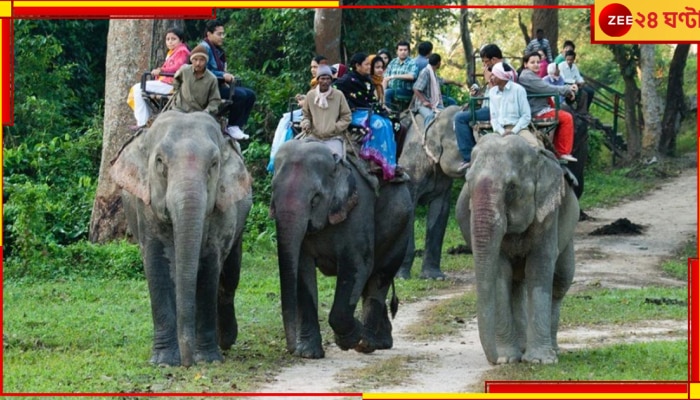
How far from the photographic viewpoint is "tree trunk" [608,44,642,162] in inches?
1268

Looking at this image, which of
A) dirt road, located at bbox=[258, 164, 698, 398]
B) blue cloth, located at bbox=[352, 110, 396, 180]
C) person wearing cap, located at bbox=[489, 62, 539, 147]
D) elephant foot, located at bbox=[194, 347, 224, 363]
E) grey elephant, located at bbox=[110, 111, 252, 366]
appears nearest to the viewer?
dirt road, located at bbox=[258, 164, 698, 398]

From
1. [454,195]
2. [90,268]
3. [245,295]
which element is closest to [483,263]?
[245,295]

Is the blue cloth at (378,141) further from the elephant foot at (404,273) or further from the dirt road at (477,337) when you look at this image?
the elephant foot at (404,273)

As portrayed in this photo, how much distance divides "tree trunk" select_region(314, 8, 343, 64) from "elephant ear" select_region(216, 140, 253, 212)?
1036 cm

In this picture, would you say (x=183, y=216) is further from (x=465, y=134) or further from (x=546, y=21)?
(x=546, y=21)

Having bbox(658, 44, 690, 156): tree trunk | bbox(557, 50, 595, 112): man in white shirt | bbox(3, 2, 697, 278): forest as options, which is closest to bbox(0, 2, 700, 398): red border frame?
bbox(3, 2, 697, 278): forest

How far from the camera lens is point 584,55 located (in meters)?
48.5

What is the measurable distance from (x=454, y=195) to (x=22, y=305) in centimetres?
1130

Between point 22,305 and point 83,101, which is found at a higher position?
point 83,101

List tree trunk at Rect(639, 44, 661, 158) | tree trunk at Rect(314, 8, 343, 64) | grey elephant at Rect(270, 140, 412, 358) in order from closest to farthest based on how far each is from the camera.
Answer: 1. grey elephant at Rect(270, 140, 412, 358)
2. tree trunk at Rect(314, 8, 343, 64)
3. tree trunk at Rect(639, 44, 661, 158)

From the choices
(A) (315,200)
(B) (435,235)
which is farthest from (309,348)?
(B) (435,235)

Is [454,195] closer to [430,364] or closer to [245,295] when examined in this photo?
[245,295]

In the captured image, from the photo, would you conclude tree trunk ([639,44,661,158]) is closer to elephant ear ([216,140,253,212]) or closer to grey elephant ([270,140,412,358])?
grey elephant ([270,140,412,358])

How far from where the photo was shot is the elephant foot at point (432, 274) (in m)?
17.9
